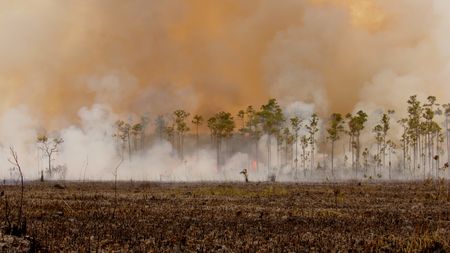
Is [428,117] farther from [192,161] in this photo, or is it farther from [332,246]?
[332,246]

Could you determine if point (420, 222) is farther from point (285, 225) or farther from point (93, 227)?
point (93, 227)

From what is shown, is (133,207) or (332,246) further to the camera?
(133,207)

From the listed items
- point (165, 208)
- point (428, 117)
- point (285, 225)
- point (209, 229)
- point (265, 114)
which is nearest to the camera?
point (209, 229)

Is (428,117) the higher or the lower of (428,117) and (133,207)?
the higher

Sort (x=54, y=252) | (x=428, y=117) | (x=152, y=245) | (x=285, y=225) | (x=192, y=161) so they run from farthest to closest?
1. (x=192, y=161)
2. (x=428, y=117)
3. (x=285, y=225)
4. (x=152, y=245)
5. (x=54, y=252)

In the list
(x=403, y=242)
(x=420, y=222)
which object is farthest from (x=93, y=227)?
(x=420, y=222)

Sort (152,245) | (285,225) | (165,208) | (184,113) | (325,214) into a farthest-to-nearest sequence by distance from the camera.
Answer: (184,113) < (165,208) < (325,214) < (285,225) < (152,245)

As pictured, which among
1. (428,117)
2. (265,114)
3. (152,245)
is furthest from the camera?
(265,114)

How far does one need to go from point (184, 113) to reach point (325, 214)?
151 meters

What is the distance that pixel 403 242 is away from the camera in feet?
56.3

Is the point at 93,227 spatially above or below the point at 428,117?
below

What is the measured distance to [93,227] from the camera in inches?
Result: 809

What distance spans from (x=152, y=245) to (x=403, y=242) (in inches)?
289

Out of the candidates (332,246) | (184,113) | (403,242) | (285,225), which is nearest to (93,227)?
(285,225)
